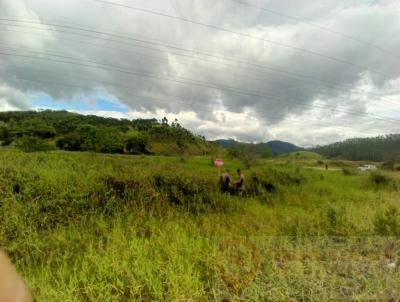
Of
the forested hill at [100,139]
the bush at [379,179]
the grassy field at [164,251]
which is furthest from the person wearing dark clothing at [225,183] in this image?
the forested hill at [100,139]

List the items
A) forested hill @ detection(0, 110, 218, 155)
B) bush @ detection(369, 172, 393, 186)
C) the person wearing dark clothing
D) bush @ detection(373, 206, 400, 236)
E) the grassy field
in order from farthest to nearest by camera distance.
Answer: forested hill @ detection(0, 110, 218, 155), bush @ detection(369, 172, 393, 186), the person wearing dark clothing, bush @ detection(373, 206, 400, 236), the grassy field

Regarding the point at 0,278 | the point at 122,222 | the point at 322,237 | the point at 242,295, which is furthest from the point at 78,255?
the point at 322,237

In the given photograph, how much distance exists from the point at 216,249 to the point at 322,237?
2632mm

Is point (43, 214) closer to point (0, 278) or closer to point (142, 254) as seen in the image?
point (142, 254)

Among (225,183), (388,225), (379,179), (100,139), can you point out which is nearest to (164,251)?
(388,225)

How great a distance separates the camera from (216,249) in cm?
412

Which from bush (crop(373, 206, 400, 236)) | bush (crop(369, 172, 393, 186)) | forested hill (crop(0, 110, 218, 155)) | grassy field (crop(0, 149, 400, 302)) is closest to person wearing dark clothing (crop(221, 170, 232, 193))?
grassy field (crop(0, 149, 400, 302))

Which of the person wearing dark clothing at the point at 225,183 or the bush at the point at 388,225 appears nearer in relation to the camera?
the bush at the point at 388,225

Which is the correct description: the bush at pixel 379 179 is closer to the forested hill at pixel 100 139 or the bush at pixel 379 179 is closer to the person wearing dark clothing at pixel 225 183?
the person wearing dark clothing at pixel 225 183

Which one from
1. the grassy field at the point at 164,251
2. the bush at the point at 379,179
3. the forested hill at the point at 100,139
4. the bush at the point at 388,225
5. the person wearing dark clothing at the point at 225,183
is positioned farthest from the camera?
the forested hill at the point at 100,139

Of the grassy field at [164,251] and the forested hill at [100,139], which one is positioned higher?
the forested hill at [100,139]

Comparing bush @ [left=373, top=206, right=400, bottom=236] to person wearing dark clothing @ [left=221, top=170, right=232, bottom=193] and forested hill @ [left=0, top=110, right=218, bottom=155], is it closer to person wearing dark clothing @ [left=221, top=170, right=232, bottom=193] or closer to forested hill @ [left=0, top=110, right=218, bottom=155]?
person wearing dark clothing @ [left=221, top=170, right=232, bottom=193]

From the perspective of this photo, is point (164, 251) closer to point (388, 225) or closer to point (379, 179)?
point (388, 225)

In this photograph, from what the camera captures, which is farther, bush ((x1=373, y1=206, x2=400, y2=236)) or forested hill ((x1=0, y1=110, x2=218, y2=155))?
forested hill ((x1=0, y1=110, x2=218, y2=155))
